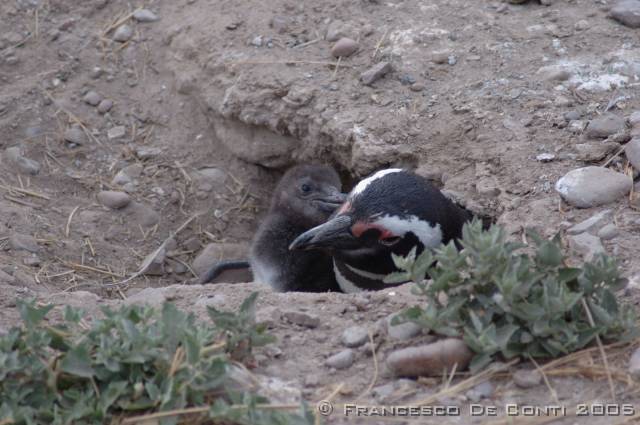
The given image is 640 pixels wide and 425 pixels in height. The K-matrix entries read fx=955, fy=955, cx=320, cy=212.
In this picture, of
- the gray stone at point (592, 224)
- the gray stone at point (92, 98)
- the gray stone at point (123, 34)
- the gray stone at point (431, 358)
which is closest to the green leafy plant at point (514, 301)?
the gray stone at point (431, 358)

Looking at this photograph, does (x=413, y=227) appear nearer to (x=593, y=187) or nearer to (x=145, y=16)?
(x=593, y=187)

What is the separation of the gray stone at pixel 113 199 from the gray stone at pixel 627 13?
8.09ft

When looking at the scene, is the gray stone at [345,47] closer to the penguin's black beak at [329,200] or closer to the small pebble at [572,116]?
the penguin's black beak at [329,200]

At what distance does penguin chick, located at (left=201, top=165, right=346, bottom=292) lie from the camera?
4.43 meters

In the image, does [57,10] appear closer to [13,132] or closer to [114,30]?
[114,30]

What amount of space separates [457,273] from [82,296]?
1.34 m

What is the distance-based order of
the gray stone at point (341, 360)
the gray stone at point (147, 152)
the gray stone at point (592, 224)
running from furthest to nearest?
the gray stone at point (147, 152) < the gray stone at point (592, 224) < the gray stone at point (341, 360)

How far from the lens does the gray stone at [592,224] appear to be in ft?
10.6

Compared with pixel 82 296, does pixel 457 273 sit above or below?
above

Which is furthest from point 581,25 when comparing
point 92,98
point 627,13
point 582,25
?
point 92,98

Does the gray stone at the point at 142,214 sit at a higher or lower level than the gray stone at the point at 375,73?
lower

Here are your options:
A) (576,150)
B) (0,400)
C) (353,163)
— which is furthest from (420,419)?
(353,163)

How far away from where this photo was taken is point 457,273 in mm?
2455
